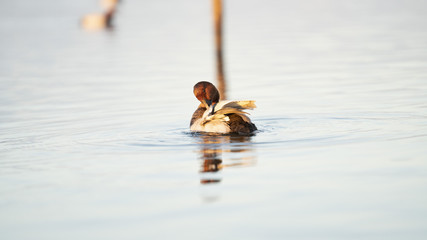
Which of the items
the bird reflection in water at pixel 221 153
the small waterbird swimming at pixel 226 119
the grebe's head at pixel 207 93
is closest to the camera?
the bird reflection in water at pixel 221 153

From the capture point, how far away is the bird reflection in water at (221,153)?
30.1 feet

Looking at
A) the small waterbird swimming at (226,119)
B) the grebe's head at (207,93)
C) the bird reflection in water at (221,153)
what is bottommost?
the bird reflection in water at (221,153)

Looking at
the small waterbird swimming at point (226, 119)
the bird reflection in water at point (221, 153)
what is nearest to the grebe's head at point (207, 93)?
Answer: the small waterbird swimming at point (226, 119)

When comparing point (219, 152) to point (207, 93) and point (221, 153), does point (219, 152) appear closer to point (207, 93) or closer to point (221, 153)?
point (221, 153)

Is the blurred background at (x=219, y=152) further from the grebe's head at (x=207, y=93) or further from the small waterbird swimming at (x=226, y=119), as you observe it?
the grebe's head at (x=207, y=93)

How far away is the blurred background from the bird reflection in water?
2cm

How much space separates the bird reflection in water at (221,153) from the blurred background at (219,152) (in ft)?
0.08

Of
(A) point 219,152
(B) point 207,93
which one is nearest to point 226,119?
(B) point 207,93

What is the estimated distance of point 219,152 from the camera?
10.3 m

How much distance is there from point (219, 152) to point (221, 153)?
0.09 m

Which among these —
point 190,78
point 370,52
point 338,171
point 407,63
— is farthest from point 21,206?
point 370,52

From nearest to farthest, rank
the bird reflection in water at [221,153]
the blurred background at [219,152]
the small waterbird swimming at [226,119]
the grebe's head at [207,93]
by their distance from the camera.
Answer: the blurred background at [219,152] < the bird reflection in water at [221,153] < the small waterbird swimming at [226,119] < the grebe's head at [207,93]

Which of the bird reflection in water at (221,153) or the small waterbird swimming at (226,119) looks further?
the small waterbird swimming at (226,119)

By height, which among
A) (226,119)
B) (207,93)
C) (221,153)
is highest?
(207,93)
